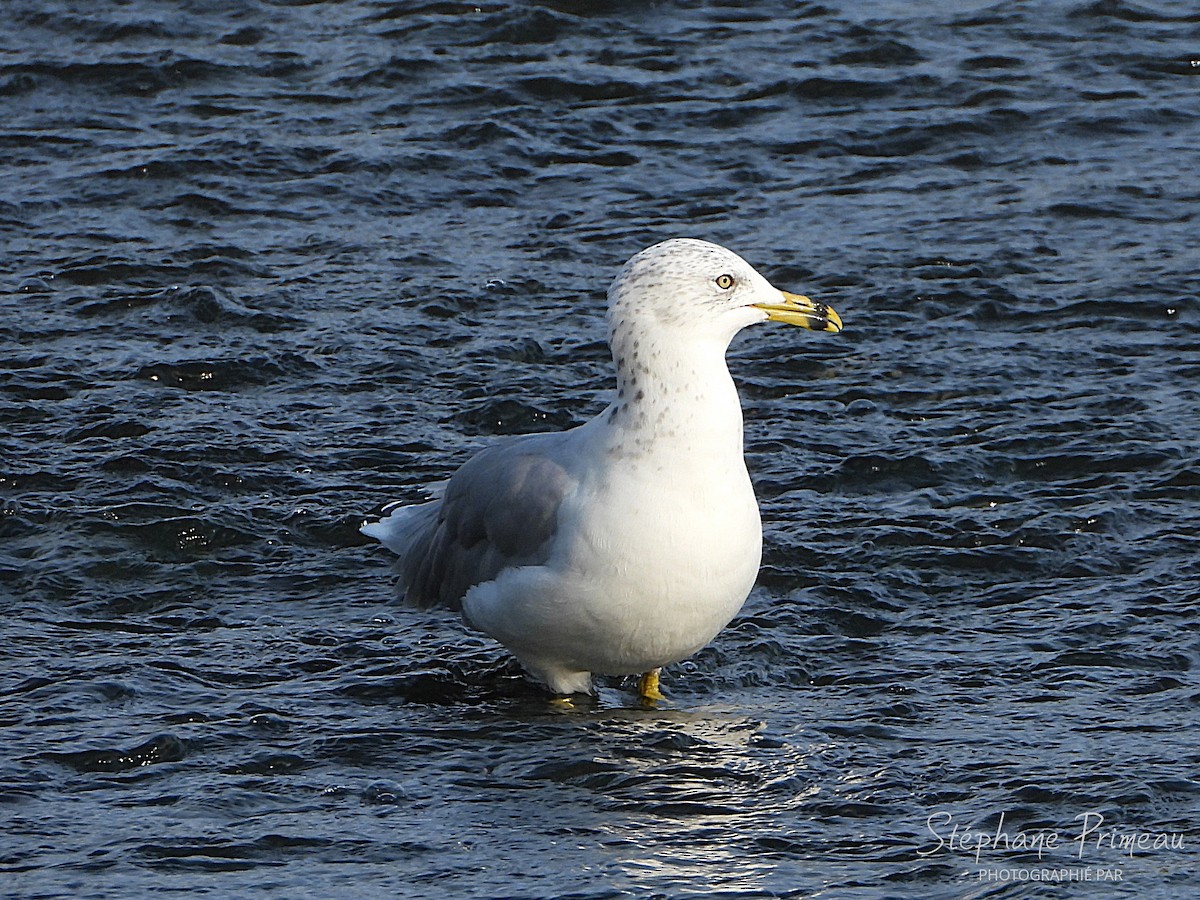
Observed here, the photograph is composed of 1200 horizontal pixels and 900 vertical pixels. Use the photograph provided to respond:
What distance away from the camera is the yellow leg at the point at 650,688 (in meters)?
6.29

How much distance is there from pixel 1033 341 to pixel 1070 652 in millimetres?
2871

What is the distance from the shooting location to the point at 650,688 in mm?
6293

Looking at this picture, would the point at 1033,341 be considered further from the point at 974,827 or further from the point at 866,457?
the point at 974,827

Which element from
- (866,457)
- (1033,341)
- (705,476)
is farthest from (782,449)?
(705,476)

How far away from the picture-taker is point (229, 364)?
29.0 feet

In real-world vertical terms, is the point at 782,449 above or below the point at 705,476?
below

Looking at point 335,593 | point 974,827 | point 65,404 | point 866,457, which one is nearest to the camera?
point 974,827

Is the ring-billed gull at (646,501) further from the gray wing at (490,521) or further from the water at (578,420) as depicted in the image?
the water at (578,420)

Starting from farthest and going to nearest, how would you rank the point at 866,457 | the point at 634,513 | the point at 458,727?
1. the point at 866,457
2. the point at 458,727
3. the point at 634,513

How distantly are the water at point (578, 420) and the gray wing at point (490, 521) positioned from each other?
290 mm

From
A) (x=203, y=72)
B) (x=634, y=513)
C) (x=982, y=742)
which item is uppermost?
(x=203, y=72)

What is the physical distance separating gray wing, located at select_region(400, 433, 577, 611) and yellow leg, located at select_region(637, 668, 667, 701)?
2.01ft
